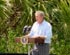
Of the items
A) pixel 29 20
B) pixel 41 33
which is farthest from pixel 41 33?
pixel 29 20

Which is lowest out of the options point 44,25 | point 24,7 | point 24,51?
point 24,51

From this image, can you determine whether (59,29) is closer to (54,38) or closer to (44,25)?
(54,38)

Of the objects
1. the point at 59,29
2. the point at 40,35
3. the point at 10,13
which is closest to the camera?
the point at 40,35

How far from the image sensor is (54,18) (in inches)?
374

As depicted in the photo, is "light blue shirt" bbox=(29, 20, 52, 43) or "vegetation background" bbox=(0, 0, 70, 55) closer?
"light blue shirt" bbox=(29, 20, 52, 43)

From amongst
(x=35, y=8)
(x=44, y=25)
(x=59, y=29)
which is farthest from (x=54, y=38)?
(x=44, y=25)

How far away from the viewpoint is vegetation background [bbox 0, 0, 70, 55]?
880 centimetres

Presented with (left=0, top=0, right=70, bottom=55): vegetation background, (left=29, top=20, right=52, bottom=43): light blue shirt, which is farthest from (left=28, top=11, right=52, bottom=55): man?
(left=0, top=0, right=70, bottom=55): vegetation background

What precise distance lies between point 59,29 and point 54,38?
0.33 metres

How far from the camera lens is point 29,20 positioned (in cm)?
932

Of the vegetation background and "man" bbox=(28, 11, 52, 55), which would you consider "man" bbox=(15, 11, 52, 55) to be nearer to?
"man" bbox=(28, 11, 52, 55)

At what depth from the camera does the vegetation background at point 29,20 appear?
8.80 meters

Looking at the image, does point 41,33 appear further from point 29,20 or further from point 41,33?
point 29,20

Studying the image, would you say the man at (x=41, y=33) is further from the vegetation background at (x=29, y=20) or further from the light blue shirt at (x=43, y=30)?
the vegetation background at (x=29, y=20)
